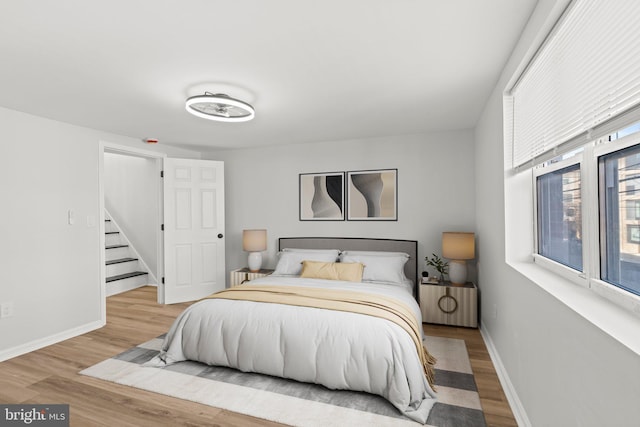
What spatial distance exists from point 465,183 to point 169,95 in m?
3.45

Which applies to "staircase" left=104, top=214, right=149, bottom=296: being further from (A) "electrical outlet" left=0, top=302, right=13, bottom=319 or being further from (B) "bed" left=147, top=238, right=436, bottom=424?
(B) "bed" left=147, top=238, right=436, bottom=424

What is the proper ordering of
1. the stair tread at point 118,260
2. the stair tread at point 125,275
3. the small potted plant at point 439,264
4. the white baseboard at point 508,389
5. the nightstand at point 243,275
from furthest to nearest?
the stair tread at point 118,260 → the stair tread at point 125,275 → the nightstand at point 243,275 → the small potted plant at point 439,264 → the white baseboard at point 508,389

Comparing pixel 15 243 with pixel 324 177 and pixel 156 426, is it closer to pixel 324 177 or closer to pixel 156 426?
pixel 156 426

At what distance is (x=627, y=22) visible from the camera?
1018 millimetres

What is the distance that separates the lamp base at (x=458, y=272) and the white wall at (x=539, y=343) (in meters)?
0.44

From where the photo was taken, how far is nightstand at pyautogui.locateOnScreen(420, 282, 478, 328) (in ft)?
11.5

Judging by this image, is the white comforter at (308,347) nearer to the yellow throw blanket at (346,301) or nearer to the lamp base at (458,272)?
the yellow throw blanket at (346,301)

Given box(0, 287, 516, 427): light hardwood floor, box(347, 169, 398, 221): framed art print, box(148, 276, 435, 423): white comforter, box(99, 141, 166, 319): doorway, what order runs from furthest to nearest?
1. box(99, 141, 166, 319): doorway
2. box(347, 169, 398, 221): framed art print
3. box(148, 276, 435, 423): white comforter
4. box(0, 287, 516, 427): light hardwood floor

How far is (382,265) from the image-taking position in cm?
374

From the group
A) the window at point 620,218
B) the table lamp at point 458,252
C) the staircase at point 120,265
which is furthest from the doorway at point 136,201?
the window at point 620,218

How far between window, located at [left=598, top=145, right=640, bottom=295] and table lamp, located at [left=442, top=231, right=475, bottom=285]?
220cm

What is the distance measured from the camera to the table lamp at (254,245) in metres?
4.59

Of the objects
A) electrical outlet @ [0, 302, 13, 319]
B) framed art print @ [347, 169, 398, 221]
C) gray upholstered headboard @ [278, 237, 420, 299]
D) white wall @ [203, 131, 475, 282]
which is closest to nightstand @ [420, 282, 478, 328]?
gray upholstered headboard @ [278, 237, 420, 299]

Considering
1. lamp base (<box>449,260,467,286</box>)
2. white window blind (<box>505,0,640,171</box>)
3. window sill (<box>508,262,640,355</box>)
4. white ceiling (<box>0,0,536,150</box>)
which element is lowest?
lamp base (<box>449,260,467,286</box>)
